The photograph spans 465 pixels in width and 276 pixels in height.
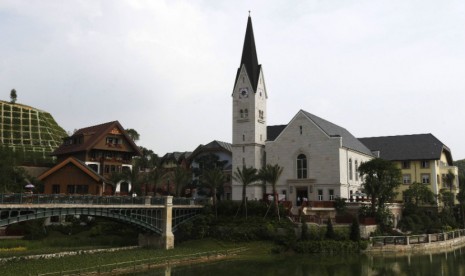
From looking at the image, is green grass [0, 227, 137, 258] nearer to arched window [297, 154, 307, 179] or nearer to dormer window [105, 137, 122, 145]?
dormer window [105, 137, 122, 145]

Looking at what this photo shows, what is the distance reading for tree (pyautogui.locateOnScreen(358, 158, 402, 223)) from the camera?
55.8m

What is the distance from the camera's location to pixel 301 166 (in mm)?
68188

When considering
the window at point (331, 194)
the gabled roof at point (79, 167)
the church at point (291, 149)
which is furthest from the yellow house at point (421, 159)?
the gabled roof at point (79, 167)

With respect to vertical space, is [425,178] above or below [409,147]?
below

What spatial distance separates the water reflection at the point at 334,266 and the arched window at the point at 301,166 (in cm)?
2171

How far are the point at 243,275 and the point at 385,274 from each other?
11.5 meters

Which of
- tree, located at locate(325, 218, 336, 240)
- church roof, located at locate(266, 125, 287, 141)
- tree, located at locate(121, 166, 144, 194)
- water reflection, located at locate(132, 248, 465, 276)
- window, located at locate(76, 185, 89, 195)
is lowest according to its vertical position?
water reflection, located at locate(132, 248, 465, 276)

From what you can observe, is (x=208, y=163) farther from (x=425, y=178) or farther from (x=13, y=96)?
(x=13, y=96)

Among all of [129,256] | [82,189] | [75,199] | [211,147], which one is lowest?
[129,256]

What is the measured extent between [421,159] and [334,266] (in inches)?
1846

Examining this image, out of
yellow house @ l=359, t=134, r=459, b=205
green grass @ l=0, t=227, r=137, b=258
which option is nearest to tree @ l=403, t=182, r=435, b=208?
yellow house @ l=359, t=134, r=459, b=205

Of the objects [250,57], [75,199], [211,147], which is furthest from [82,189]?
[250,57]

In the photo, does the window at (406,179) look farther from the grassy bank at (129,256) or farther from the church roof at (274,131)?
the grassy bank at (129,256)

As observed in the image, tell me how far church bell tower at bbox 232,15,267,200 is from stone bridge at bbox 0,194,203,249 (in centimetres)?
1381
